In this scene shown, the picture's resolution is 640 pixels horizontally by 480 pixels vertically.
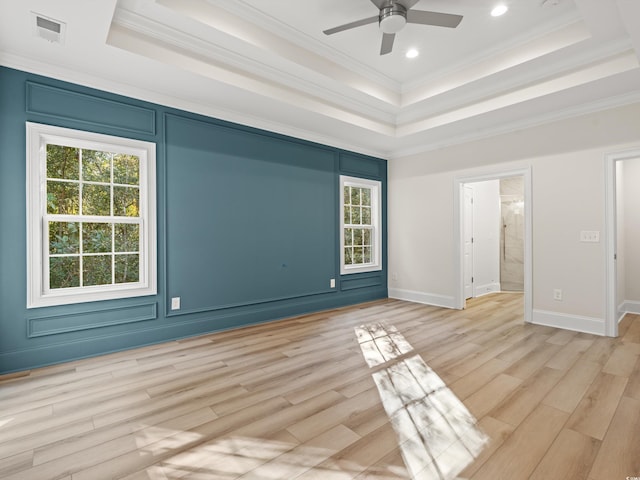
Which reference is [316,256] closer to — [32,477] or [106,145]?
[106,145]

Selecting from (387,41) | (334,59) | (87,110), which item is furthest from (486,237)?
(87,110)

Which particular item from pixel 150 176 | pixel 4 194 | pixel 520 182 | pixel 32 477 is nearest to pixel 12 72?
pixel 4 194

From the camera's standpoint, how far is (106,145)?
320cm

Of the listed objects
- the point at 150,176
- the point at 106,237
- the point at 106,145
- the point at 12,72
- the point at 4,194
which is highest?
the point at 12,72

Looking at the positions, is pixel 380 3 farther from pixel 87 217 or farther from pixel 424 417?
pixel 87 217

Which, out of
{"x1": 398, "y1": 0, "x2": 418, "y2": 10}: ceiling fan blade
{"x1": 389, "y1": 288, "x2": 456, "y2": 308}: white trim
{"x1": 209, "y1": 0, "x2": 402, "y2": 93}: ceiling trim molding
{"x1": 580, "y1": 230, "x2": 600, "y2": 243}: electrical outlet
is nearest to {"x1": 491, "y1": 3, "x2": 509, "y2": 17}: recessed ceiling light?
{"x1": 398, "y1": 0, "x2": 418, "y2": 10}: ceiling fan blade

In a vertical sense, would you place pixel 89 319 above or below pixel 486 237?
below

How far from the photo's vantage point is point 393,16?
262 centimetres

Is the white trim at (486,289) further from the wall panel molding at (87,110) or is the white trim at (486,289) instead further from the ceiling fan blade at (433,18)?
the wall panel molding at (87,110)

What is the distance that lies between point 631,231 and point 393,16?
4959mm

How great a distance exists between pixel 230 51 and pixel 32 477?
338cm

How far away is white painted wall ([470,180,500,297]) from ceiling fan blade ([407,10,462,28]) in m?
3.87

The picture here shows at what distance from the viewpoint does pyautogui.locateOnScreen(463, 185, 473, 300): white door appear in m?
5.46

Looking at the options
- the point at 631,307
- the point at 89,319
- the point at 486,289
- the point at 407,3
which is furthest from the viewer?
the point at 486,289
